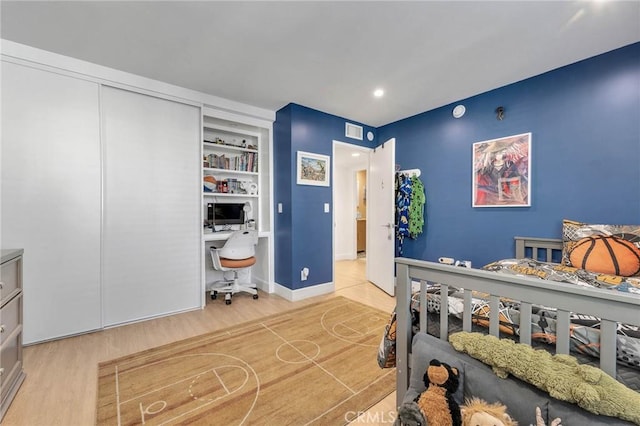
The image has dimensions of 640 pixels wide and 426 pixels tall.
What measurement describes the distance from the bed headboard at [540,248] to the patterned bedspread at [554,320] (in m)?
0.64

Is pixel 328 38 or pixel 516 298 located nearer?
pixel 516 298

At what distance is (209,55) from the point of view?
2.18 meters

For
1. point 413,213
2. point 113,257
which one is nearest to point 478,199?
point 413,213

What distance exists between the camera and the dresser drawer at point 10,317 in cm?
146

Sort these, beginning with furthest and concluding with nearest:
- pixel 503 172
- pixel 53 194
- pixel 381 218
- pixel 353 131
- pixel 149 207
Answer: pixel 353 131 < pixel 381 218 < pixel 503 172 < pixel 149 207 < pixel 53 194

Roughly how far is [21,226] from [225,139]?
86.2 inches

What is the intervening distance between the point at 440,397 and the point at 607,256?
1.79 meters

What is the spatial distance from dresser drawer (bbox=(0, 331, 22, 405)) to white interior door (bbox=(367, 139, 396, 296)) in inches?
127

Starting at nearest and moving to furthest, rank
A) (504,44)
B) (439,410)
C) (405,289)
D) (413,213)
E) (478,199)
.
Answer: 1. (439,410)
2. (405,289)
3. (504,44)
4. (478,199)
5. (413,213)

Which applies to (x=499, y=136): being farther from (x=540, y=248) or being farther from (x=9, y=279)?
(x=9, y=279)

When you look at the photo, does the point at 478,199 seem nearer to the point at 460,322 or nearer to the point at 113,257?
the point at 460,322

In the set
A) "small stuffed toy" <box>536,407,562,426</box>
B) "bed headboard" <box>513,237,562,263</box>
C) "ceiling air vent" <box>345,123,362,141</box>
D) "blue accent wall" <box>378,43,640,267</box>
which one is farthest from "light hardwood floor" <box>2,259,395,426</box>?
"ceiling air vent" <box>345,123,362,141</box>

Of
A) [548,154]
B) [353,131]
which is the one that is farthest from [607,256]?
[353,131]

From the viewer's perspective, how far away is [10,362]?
154 centimetres
